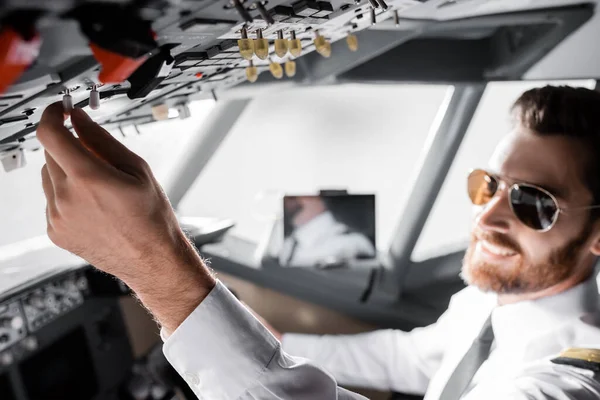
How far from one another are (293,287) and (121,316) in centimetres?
98

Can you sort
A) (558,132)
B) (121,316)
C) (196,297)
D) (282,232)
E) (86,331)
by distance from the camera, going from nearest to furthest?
(196,297)
(558,132)
(86,331)
(121,316)
(282,232)

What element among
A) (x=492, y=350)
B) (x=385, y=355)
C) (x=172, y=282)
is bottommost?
(x=385, y=355)

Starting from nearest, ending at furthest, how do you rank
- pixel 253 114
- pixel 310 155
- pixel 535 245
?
1. pixel 535 245
2. pixel 253 114
3. pixel 310 155

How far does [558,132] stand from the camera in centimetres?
137

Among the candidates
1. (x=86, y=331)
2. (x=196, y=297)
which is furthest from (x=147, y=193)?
(x=86, y=331)

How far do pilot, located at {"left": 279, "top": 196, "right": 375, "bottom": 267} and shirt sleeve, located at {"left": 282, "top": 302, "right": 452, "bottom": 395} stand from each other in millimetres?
611

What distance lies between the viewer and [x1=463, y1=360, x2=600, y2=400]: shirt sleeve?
1047mm

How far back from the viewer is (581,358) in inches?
44.3

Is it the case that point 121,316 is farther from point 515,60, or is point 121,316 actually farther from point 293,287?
point 515,60

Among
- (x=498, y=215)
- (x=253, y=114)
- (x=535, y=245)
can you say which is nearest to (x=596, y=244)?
(x=535, y=245)

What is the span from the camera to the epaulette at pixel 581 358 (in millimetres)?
1104

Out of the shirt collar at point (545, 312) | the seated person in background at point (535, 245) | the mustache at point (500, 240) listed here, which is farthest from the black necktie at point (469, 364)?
the mustache at point (500, 240)

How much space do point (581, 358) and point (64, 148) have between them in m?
1.11

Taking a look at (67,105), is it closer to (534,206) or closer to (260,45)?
(260,45)
